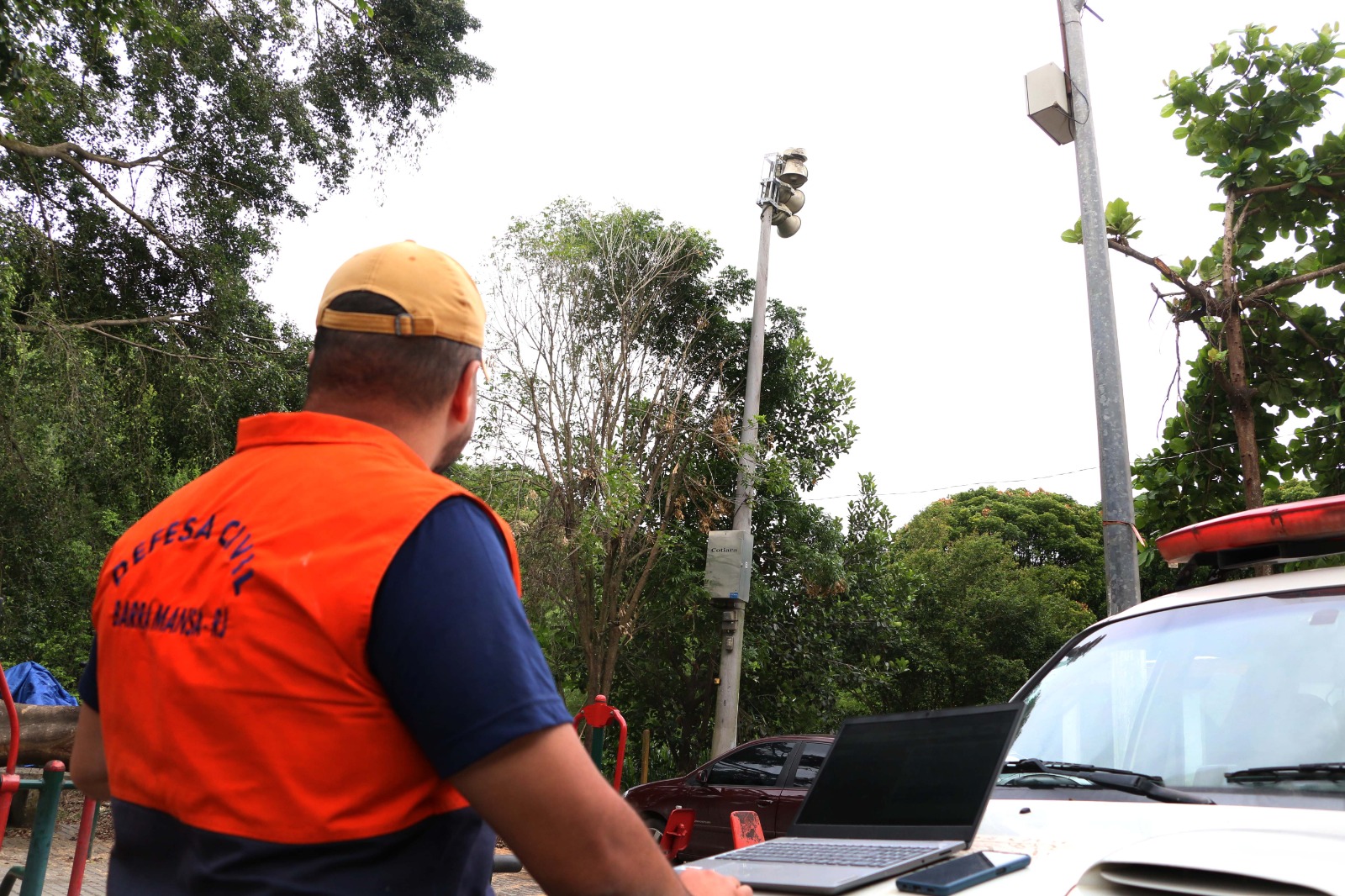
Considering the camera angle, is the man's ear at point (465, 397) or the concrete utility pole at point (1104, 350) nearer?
the man's ear at point (465, 397)

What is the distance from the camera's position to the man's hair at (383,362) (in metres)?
1.33

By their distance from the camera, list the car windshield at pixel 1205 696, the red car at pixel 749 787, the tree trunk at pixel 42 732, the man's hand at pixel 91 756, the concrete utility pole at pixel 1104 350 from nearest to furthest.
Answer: the man's hand at pixel 91 756 < the car windshield at pixel 1205 696 < the concrete utility pole at pixel 1104 350 < the tree trunk at pixel 42 732 < the red car at pixel 749 787

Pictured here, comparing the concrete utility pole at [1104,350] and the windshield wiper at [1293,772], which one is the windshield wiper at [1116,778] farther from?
the concrete utility pole at [1104,350]

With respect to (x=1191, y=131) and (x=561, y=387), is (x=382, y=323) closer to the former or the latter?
(x=1191, y=131)

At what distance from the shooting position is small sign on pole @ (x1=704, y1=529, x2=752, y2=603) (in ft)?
38.4

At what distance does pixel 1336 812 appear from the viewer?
1.77m

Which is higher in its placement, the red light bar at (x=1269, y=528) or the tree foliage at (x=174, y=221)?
the tree foliage at (x=174, y=221)

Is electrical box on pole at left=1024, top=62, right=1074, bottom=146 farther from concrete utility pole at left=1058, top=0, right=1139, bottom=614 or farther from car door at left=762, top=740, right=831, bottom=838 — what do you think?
car door at left=762, top=740, right=831, bottom=838

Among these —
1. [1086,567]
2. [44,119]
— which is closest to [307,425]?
[44,119]

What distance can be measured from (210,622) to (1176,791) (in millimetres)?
1864

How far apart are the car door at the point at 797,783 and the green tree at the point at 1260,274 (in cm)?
433

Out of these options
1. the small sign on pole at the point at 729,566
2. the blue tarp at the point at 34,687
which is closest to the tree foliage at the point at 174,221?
the blue tarp at the point at 34,687

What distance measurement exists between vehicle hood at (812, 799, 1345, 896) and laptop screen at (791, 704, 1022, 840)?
10 cm

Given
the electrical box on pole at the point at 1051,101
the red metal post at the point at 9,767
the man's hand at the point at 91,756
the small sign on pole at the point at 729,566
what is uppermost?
the electrical box on pole at the point at 1051,101
